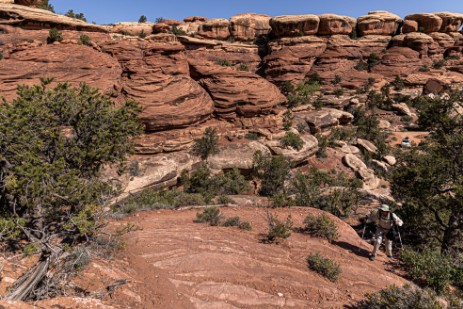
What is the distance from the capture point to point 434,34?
46.9m

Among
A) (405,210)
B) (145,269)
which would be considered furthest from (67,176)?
(405,210)

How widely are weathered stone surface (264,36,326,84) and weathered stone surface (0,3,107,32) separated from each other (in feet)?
90.1

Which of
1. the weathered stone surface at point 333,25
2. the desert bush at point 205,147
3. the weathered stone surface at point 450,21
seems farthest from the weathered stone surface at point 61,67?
the weathered stone surface at point 450,21

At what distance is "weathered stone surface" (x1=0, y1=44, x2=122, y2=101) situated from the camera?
18.7m

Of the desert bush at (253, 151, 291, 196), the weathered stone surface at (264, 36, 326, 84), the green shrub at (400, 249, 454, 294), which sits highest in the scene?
the weathered stone surface at (264, 36, 326, 84)

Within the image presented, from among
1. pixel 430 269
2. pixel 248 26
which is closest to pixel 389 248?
pixel 430 269

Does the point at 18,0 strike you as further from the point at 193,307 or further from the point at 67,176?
the point at 193,307

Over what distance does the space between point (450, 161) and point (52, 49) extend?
92.1 feet

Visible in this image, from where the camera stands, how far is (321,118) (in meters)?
30.8

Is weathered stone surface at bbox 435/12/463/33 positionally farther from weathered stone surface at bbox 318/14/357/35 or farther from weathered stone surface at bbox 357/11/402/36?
weathered stone surface at bbox 318/14/357/35

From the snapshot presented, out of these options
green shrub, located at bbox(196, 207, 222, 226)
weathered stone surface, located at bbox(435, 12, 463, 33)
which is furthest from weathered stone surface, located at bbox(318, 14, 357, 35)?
green shrub, located at bbox(196, 207, 222, 226)

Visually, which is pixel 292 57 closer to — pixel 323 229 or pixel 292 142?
pixel 292 142

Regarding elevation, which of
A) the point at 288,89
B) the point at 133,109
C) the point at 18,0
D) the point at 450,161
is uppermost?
the point at 18,0

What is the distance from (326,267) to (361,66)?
4724 cm
